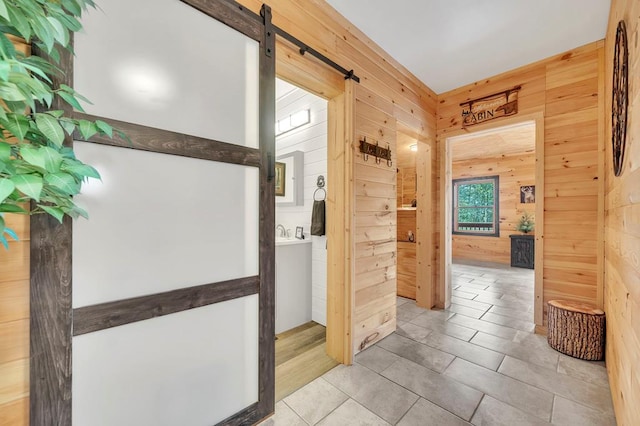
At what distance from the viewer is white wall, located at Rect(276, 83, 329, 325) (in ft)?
9.50

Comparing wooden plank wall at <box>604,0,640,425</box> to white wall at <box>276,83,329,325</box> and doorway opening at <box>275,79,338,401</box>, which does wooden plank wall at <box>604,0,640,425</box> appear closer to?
doorway opening at <box>275,79,338,401</box>

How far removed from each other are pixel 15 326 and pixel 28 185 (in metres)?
0.63

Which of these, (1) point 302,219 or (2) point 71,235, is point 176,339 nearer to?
(2) point 71,235

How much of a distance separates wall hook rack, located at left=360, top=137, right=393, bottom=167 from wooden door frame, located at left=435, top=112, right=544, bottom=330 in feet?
4.12

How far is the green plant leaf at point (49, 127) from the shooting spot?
81 cm

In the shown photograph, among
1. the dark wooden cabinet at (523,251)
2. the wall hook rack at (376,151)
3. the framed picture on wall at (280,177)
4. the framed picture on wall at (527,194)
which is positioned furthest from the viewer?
the framed picture on wall at (527,194)

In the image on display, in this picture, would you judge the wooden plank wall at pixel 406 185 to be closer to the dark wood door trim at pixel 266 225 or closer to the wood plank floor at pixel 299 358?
the wood plank floor at pixel 299 358

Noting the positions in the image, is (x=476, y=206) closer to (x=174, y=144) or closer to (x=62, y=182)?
(x=174, y=144)

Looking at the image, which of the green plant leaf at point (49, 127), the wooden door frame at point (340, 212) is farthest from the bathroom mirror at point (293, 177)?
the green plant leaf at point (49, 127)

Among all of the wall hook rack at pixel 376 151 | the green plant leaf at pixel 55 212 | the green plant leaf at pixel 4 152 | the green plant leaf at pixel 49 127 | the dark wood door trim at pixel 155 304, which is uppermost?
the wall hook rack at pixel 376 151

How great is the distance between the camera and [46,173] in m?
0.78

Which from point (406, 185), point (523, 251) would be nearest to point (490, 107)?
point (406, 185)

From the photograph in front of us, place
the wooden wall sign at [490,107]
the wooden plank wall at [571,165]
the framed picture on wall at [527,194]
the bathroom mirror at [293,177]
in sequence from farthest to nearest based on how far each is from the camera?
the framed picture on wall at [527,194] → the bathroom mirror at [293,177] → the wooden wall sign at [490,107] → the wooden plank wall at [571,165]

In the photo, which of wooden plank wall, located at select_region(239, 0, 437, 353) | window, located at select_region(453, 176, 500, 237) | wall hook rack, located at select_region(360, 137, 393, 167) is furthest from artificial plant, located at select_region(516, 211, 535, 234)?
wall hook rack, located at select_region(360, 137, 393, 167)
